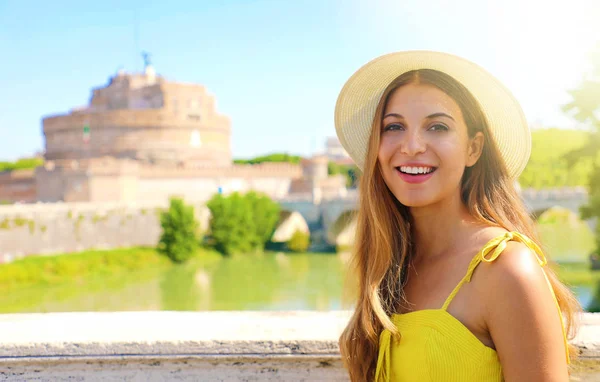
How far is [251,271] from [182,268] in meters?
1.98

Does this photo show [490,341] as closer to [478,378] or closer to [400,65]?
[478,378]

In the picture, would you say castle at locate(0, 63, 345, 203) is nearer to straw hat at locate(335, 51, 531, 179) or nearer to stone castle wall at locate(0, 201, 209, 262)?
stone castle wall at locate(0, 201, 209, 262)

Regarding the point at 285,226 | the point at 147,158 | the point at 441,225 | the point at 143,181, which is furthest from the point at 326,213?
the point at 441,225

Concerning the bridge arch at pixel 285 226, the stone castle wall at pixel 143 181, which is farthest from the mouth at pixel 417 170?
the bridge arch at pixel 285 226

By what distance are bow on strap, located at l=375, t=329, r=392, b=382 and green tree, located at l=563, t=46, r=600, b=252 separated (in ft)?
26.0

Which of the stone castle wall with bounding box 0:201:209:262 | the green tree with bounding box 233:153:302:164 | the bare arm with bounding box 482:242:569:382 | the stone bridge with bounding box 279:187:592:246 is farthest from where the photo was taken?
the green tree with bounding box 233:153:302:164

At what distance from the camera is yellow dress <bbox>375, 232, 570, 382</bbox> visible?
0.89 meters

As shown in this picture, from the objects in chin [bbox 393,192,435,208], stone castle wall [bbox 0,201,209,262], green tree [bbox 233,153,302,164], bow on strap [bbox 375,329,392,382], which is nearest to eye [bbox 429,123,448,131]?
chin [bbox 393,192,435,208]

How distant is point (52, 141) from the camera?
27172 millimetres

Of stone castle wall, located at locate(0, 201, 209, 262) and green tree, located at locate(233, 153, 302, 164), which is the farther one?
green tree, located at locate(233, 153, 302, 164)

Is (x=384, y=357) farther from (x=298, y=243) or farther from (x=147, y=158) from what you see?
(x=147, y=158)

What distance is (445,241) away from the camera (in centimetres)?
107

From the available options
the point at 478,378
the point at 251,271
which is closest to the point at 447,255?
the point at 478,378

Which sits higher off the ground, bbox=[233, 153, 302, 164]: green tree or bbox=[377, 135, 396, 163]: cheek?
bbox=[377, 135, 396, 163]: cheek
